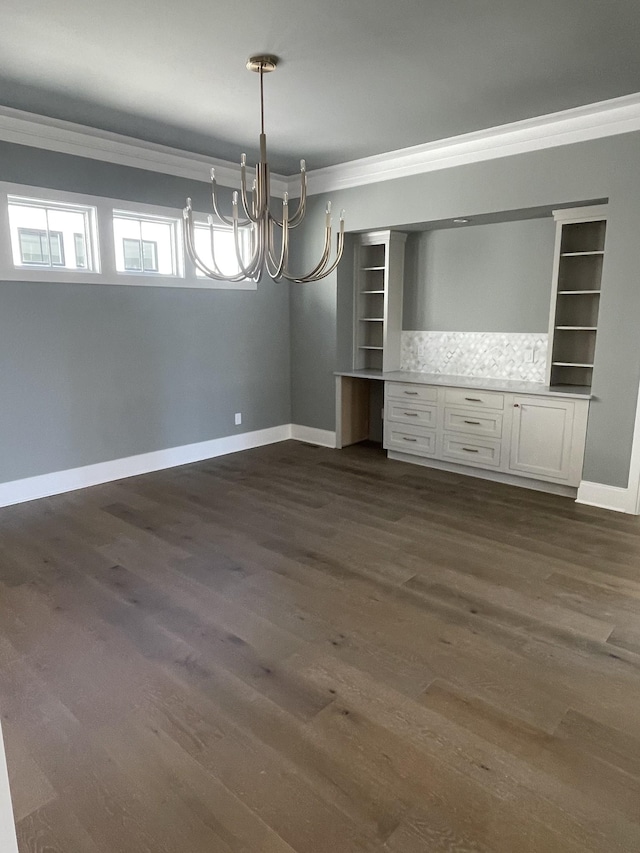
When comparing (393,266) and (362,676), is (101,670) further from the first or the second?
(393,266)

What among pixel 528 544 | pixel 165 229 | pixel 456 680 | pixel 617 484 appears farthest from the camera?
pixel 165 229

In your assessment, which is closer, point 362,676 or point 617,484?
point 362,676

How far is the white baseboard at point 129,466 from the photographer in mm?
4305

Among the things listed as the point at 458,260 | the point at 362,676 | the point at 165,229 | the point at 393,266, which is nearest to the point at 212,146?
the point at 165,229

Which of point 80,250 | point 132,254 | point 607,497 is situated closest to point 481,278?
point 607,497

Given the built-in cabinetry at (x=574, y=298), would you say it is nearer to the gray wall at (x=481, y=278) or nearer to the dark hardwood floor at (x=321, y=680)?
the gray wall at (x=481, y=278)

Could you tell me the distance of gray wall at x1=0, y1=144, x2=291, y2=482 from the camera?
417 cm

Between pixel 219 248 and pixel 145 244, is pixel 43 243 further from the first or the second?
pixel 219 248

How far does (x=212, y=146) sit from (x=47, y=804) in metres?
4.59

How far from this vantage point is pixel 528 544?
3553 millimetres

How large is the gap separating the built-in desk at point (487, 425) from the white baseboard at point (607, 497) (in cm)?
10

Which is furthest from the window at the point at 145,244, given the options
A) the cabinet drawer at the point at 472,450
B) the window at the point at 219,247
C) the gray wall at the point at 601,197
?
the cabinet drawer at the point at 472,450

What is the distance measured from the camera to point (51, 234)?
4.30 m

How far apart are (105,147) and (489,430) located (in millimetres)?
3867
